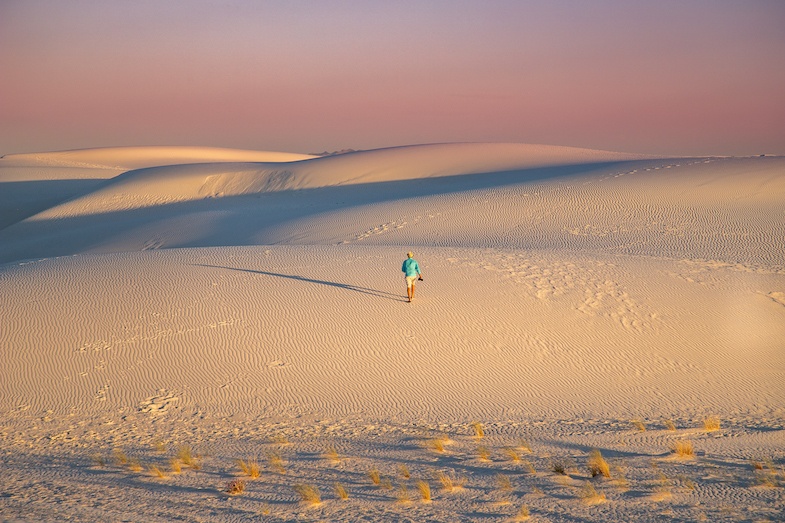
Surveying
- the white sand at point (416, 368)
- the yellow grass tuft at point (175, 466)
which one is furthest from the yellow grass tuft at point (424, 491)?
the yellow grass tuft at point (175, 466)

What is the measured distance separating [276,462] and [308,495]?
1301 mm

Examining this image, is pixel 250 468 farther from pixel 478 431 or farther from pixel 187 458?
pixel 478 431

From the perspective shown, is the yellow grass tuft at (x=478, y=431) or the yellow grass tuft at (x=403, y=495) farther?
the yellow grass tuft at (x=478, y=431)

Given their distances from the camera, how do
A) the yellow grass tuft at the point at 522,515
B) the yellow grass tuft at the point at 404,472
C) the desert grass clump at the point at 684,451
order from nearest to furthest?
1. the yellow grass tuft at the point at 522,515
2. the yellow grass tuft at the point at 404,472
3. the desert grass clump at the point at 684,451

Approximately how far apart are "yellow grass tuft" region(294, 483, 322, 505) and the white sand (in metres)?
0.09

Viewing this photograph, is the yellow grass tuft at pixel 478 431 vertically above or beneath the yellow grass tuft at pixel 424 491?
above

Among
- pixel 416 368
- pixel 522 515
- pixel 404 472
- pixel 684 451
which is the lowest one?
pixel 522 515

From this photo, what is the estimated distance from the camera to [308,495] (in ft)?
22.4

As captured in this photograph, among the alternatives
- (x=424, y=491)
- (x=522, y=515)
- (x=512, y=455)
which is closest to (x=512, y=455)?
(x=512, y=455)

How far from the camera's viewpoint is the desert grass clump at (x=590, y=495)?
22.0 ft

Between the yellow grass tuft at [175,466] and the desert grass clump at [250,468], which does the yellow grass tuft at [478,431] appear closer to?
the desert grass clump at [250,468]

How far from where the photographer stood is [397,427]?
9648mm

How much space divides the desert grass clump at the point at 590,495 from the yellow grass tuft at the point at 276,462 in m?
3.06

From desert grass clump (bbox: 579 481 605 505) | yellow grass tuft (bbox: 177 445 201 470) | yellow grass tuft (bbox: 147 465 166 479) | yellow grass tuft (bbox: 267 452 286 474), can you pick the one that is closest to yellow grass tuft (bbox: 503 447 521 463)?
desert grass clump (bbox: 579 481 605 505)
